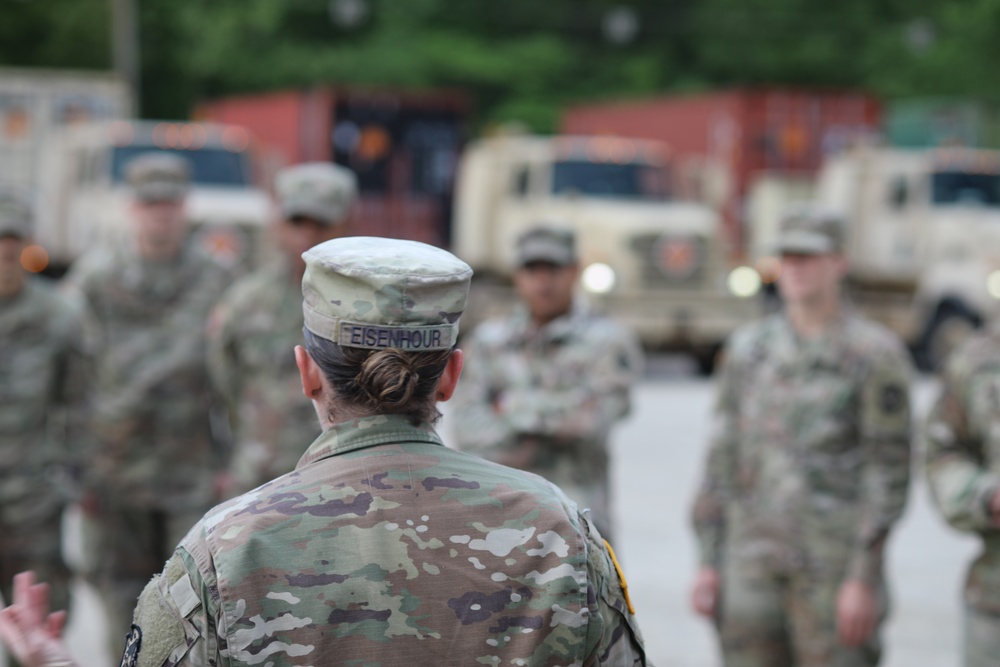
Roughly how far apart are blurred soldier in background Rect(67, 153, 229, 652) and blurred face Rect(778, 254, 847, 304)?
2523 millimetres

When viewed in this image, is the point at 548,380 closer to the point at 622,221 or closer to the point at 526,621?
the point at 526,621

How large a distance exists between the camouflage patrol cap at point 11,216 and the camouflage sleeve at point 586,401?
185cm

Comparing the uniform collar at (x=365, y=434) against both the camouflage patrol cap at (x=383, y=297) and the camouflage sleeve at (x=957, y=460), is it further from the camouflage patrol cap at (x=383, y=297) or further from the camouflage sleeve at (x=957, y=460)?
the camouflage sleeve at (x=957, y=460)

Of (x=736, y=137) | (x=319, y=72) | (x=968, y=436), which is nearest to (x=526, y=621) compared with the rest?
(x=968, y=436)

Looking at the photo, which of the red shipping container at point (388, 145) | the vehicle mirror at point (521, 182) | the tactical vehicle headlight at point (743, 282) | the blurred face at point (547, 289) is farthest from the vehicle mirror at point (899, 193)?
the blurred face at point (547, 289)

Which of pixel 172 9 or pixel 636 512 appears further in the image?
pixel 172 9

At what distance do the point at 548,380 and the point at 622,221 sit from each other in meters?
12.1

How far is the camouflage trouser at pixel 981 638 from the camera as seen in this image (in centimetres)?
419

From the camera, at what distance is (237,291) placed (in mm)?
5855

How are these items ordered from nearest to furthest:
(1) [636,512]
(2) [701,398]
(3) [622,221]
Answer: (1) [636,512]
(2) [701,398]
(3) [622,221]

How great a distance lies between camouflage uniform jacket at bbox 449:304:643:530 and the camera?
4910 millimetres

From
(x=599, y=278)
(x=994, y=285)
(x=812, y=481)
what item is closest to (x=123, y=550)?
(x=812, y=481)

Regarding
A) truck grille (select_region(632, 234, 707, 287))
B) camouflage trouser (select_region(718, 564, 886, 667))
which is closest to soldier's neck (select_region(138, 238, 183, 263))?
camouflage trouser (select_region(718, 564, 886, 667))

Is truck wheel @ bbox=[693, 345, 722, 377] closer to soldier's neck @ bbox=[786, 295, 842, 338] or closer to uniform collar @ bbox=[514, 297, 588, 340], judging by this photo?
uniform collar @ bbox=[514, 297, 588, 340]
